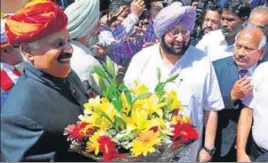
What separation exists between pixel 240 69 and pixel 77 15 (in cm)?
118

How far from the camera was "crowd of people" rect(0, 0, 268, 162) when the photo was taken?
100 inches

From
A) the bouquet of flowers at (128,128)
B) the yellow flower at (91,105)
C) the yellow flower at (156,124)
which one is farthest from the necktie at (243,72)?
the yellow flower at (91,105)

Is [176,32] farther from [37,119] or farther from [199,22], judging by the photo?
[199,22]

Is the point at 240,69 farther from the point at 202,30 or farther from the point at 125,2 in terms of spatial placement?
the point at 125,2

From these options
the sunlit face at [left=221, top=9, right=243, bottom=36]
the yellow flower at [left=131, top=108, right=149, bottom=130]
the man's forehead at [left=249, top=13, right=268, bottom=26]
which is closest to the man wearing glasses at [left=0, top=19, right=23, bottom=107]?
the yellow flower at [left=131, top=108, right=149, bottom=130]

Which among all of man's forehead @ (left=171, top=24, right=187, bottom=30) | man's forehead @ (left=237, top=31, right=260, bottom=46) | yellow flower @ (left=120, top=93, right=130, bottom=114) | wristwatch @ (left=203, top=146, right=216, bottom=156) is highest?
yellow flower @ (left=120, top=93, right=130, bottom=114)

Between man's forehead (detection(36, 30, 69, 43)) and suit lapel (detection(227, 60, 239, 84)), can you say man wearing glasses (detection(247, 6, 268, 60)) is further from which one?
man's forehead (detection(36, 30, 69, 43))

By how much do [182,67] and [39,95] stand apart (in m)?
1.34

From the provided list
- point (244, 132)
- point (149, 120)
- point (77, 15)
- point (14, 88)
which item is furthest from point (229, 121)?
point (14, 88)

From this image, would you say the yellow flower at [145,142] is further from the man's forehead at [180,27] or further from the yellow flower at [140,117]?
the man's forehead at [180,27]

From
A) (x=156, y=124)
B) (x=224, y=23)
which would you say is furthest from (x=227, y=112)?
(x=156, y=124)

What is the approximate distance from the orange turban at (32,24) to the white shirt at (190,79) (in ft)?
3.49

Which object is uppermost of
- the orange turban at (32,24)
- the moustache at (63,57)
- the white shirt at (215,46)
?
the orange turban at (32,24)

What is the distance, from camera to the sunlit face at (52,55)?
262cm
